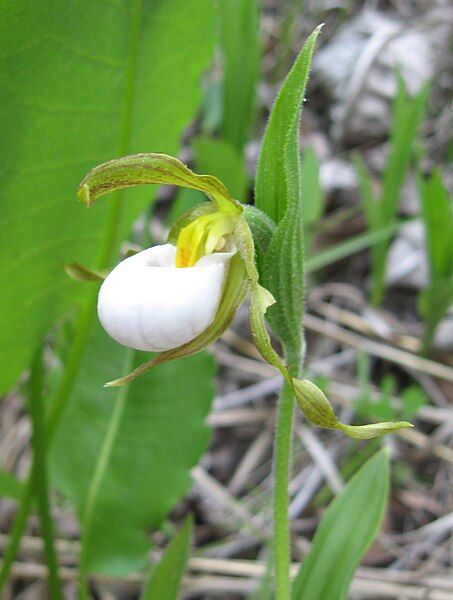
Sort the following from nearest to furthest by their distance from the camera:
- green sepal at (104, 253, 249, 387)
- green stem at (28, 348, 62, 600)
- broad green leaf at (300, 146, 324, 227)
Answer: green sepal at (104, 253, 249, 387)
green stem at (28, 348, 62, 600)
broad green leaf at (300, 146, 324, 227)

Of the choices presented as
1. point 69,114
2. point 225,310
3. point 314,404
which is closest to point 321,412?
point 314,404

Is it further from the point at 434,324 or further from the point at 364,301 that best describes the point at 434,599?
the point at 364,301

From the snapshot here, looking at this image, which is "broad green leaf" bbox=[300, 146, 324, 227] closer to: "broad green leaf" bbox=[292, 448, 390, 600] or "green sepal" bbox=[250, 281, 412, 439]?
"broad green leaf" bbox=[292, 448, 390, 600]

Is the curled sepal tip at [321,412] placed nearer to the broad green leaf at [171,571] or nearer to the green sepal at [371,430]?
the green sepal at [371,430]

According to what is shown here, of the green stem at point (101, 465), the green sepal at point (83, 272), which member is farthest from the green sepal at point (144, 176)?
the green stem at point (101, 465)

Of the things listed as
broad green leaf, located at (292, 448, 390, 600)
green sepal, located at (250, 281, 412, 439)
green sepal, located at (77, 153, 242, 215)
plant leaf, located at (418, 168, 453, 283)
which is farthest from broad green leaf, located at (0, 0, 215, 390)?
plant leaf, located at (418, 168, 453, 283)

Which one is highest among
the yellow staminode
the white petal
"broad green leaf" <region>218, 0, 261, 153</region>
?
"broad green leaf" <region>218, 0, 261, 153</region>
